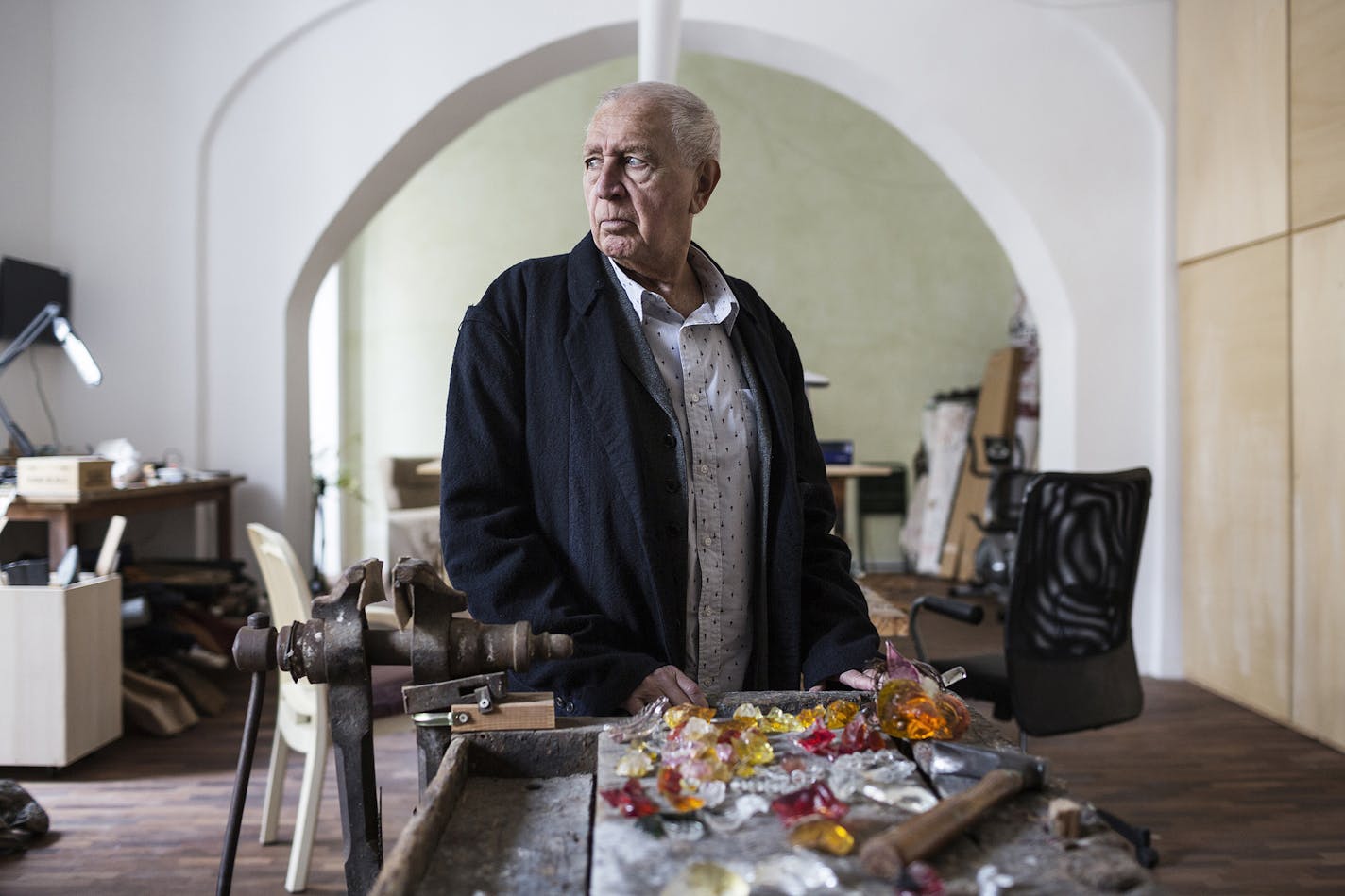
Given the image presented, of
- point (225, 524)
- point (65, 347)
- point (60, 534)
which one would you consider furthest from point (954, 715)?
point (225, 524)

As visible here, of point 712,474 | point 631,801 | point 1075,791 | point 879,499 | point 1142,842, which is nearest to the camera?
point 631,801

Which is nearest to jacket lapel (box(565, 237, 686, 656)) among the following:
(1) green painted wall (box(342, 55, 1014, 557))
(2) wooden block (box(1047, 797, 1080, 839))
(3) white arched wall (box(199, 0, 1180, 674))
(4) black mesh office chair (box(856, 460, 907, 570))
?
(2) wooden block (box(1047, 797, 1080, 839))

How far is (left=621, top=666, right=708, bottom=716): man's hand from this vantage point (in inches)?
50.9

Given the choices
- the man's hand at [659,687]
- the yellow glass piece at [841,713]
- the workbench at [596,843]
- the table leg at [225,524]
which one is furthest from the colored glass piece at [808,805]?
the table leg at [225,524]

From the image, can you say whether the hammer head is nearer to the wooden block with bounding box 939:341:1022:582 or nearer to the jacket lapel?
the jacket lapel

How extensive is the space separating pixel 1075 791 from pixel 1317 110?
282 cm

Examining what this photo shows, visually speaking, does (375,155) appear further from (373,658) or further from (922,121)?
(373,658)

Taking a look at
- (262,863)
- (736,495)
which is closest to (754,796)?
(736,495)

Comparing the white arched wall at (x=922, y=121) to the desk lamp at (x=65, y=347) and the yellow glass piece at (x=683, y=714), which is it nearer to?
the desk lamp at (x=65, y=347)

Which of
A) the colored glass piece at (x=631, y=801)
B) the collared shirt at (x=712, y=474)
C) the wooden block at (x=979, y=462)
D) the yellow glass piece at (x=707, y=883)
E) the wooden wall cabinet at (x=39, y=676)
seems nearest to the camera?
the yellow glass piece at (x=707, y=883)

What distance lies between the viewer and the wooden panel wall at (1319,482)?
12.4 feet

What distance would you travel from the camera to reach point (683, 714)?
1.09 m

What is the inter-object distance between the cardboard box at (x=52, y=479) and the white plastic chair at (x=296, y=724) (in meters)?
1.16

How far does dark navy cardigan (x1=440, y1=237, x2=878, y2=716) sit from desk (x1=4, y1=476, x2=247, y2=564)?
2929mm
